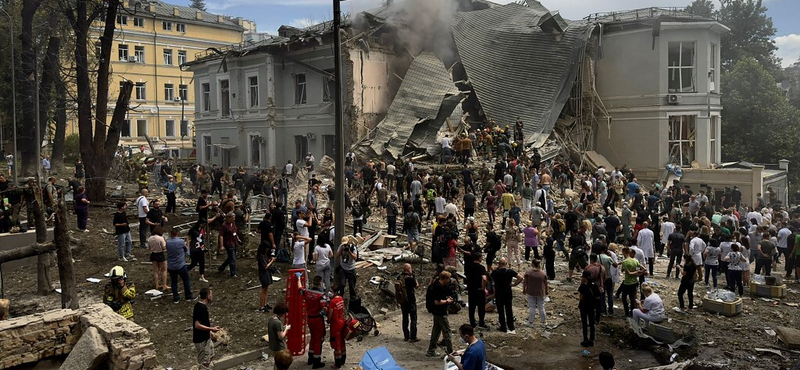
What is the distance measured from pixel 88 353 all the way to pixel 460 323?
6411 millimetres

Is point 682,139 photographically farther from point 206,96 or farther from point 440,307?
point 206,96

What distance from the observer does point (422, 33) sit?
31625 mm

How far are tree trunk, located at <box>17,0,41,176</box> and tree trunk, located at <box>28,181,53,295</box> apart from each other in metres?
18.4

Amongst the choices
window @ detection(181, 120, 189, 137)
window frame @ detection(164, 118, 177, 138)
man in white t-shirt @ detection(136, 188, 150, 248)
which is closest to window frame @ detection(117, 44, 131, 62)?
window frame @ detection(164, 118, 177, 138)

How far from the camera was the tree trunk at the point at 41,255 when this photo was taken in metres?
11.4

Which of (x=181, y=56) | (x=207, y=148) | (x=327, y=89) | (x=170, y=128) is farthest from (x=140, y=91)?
(x=327, y=89)

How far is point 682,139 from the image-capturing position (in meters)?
30.3

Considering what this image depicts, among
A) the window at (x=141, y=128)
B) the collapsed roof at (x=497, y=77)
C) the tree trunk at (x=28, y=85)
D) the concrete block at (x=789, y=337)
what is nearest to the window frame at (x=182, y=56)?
the window at (x=141, y=128)

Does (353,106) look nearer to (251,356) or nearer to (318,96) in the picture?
(318,96)

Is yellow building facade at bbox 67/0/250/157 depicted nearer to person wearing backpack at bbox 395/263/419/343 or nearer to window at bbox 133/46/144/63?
window at bbox 133/46/144/63

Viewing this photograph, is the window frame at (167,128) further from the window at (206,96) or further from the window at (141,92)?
the window at (206,96)

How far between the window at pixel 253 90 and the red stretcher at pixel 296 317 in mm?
26911

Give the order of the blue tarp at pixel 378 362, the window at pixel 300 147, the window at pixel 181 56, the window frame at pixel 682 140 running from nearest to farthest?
the blue tarp at pixel 378 362 → the window frame at pixel 682 140 → the window at pixel 300 147 → the window at pixel 181 56

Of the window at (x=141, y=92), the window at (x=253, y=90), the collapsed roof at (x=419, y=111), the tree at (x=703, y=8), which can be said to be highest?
the tree at (x=703, y=8)
